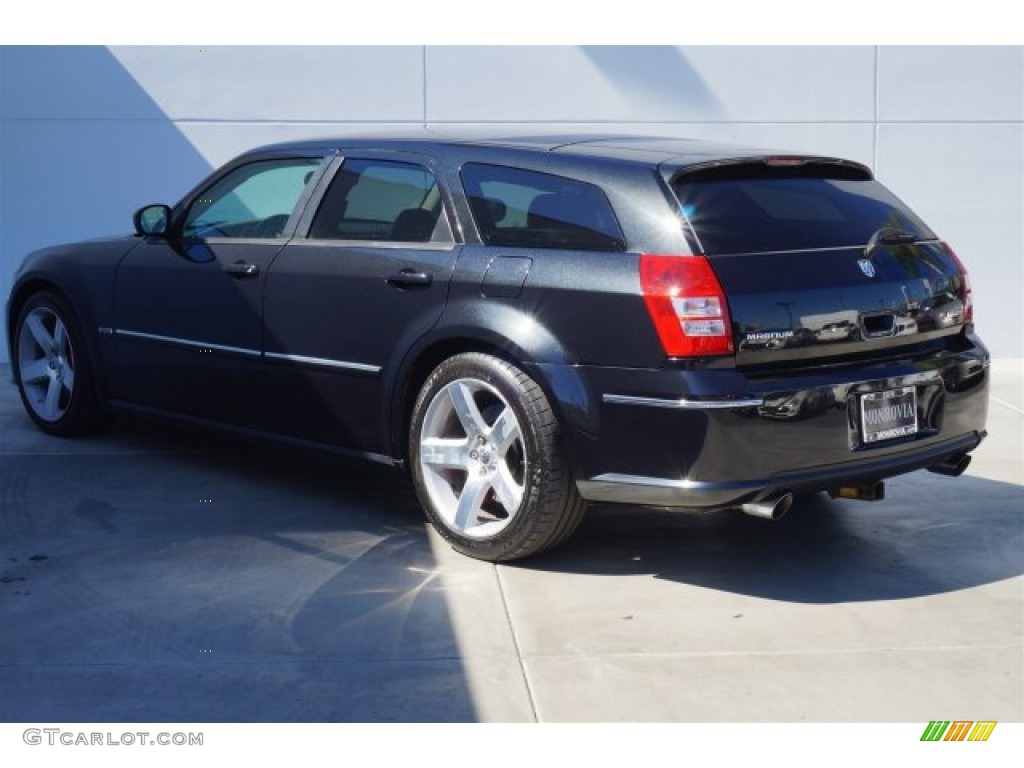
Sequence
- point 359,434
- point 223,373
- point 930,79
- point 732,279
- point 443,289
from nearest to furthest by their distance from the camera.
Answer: point 732,279 → point 443,289 → point 359,434 → point 223,373 → point 930,79

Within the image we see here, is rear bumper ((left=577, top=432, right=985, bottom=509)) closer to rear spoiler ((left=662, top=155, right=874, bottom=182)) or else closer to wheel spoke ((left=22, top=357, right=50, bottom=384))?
rear spoiler ((left=662, top=155, right=874, bottom=182))

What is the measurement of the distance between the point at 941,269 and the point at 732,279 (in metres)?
1.09

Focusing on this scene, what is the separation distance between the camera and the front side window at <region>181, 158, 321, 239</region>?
6660mm

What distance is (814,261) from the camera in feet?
17.5

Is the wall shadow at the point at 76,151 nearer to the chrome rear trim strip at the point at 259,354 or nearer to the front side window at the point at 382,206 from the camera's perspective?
the chrome rear trim strip at the point at 259,354

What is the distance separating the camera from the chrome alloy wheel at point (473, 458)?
18.4ft

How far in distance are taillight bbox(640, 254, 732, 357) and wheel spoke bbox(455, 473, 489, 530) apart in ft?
3.18

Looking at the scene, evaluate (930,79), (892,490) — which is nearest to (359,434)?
(892,490)

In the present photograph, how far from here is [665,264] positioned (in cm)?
515

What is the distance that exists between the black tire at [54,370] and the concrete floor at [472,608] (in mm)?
603

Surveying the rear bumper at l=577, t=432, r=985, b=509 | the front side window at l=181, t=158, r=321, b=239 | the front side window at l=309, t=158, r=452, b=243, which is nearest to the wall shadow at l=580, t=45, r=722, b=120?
the front side window at l=181, t=158, r=321, b=239

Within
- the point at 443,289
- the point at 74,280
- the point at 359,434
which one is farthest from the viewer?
the point at 74,280

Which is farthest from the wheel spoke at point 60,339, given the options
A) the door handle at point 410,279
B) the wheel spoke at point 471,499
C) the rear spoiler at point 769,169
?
the rear spoiler at point 769,169

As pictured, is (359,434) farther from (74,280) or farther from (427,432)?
(74,280)
